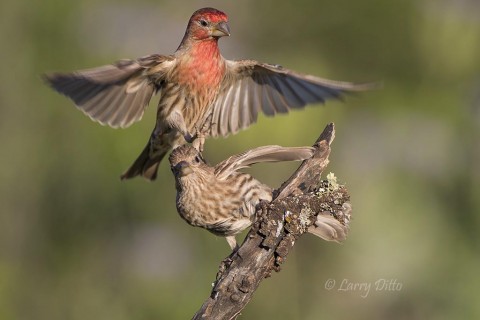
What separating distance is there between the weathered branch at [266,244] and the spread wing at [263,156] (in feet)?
1.06

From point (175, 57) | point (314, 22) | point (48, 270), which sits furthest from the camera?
point (314, 22)

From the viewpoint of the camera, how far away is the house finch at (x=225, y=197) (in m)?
7.33

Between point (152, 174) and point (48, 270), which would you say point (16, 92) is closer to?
point (48, 270)

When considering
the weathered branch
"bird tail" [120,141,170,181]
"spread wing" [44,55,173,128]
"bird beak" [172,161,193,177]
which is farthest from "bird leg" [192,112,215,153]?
the weathered branch

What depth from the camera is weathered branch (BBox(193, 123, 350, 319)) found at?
656cm

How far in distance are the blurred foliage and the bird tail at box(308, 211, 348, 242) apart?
2.96m

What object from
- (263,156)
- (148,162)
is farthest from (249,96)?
(263,156)

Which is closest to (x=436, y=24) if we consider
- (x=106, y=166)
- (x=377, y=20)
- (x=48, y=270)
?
(x=377, y=20)

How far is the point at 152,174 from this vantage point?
29.1 feet

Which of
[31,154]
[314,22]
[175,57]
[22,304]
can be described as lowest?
[22,304]

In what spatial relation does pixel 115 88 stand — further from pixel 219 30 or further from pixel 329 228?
pixel 329 228

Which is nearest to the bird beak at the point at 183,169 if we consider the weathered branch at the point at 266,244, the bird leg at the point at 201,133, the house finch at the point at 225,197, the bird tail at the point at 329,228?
the house finch at the point at 225,197

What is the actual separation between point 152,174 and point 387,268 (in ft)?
9.61

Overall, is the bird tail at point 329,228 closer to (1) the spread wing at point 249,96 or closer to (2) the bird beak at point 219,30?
(1) the spread wing at point 249,96
